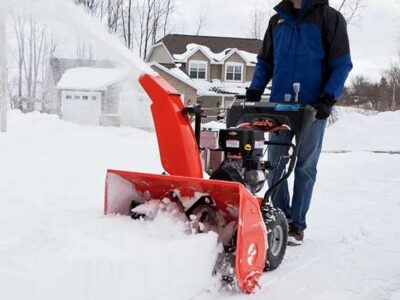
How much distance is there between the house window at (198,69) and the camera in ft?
117

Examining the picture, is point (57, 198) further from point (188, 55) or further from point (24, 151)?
point (188, 55)

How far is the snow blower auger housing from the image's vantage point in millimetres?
3045

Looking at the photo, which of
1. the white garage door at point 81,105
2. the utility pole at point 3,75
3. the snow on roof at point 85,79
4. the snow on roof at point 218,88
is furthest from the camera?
the snow on roof at point 218,88

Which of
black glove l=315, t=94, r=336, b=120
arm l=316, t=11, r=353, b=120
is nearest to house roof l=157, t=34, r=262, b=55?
arm l=316, t=11, r=353, b=120

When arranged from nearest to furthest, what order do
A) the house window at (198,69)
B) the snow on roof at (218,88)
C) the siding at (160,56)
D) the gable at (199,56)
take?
the snow on roof at (218,88) → the gable at (199,56) → the house window at (198,69) → the siding at (160,56)

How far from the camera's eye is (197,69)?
35875mm

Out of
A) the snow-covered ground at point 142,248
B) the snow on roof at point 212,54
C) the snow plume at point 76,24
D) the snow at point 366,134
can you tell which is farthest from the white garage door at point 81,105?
the snow plume at point 76,24

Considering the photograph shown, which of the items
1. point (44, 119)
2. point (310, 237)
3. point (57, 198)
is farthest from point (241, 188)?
point (44, 119)

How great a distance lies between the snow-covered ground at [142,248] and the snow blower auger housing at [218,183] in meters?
0.15

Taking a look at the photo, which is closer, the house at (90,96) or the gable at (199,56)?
the house at (90,96)

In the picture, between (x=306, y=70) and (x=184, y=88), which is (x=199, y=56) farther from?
(x=306, y=70)

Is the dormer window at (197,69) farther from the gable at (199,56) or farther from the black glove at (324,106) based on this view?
the black glove at (324,106)

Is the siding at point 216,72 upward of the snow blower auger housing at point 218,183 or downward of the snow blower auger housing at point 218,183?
upward

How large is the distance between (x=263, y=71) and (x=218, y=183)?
202 centimetres
